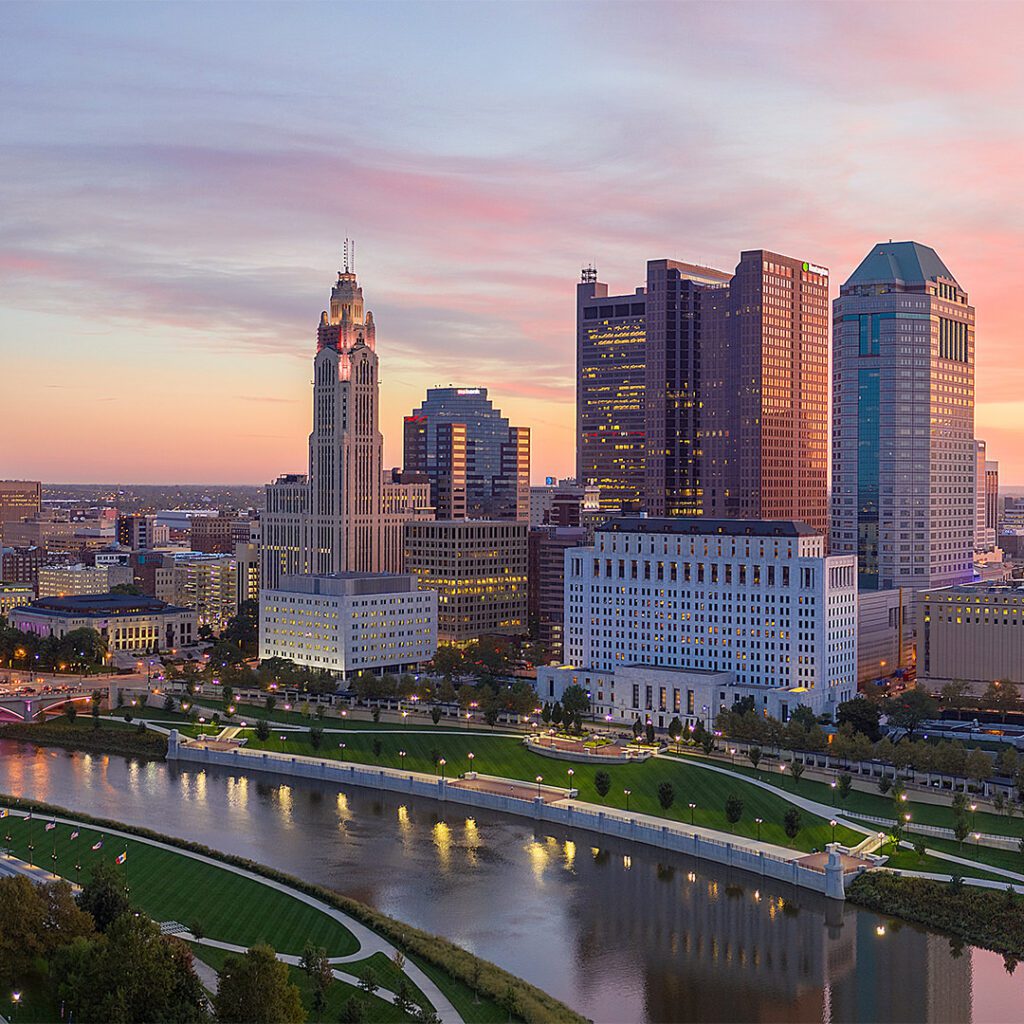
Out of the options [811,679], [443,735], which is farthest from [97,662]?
[811,679]

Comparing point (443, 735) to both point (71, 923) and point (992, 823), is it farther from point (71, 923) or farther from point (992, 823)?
point (71, 923)

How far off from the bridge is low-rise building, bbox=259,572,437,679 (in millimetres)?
29846

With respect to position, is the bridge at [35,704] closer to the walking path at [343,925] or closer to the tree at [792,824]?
the walking path at [343,925]

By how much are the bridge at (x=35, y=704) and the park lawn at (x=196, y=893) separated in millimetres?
53124

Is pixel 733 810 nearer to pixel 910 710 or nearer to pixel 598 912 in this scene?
pixel 598 912

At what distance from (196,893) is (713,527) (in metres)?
82.4

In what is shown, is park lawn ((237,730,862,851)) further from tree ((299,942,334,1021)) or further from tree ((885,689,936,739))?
tree ((299,942,334,1021))

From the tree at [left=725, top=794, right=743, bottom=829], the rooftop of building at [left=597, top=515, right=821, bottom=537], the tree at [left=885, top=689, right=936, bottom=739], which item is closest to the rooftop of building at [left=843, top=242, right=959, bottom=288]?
the rooftop of building at [left=597, top=515, right=821, bottom=537]

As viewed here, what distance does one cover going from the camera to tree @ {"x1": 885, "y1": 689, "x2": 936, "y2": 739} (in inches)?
5217

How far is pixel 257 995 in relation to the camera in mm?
64375

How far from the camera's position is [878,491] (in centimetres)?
19175

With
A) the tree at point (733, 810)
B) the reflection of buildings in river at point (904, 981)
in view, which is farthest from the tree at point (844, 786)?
the reflection of buildings in river at point (904, 981)

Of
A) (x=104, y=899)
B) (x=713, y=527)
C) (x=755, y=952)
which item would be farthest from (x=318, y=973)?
(x=713, y=527)

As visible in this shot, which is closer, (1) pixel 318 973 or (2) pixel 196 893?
(1) pixel 318 973
